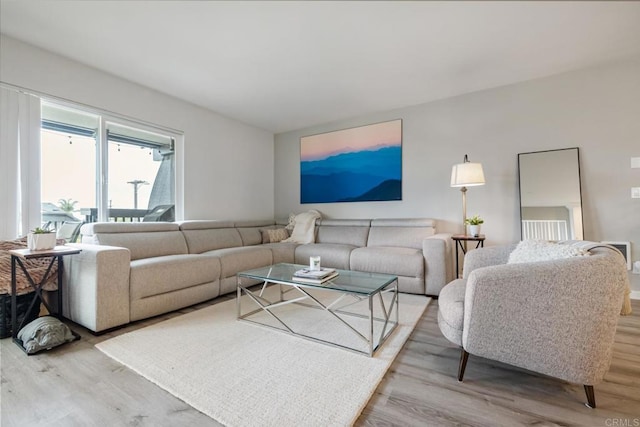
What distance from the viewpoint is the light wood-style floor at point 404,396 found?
1.10 meters

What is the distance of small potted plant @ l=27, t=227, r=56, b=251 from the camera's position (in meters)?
1.81

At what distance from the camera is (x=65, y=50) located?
2342mm

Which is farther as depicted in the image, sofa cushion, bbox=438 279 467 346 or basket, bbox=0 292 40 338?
basket, bbox=0 292 40 338

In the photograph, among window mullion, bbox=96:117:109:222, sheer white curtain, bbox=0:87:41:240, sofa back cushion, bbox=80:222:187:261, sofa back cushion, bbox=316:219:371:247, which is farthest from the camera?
sofa back cushion, bbox=316:219:371:247

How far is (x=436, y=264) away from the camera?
2.69m

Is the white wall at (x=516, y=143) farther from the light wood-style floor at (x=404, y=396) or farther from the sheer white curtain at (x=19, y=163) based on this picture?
the sheer white curtain at (x=19, y=163)

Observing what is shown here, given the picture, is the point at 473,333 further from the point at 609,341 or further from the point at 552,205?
the point at 552,205

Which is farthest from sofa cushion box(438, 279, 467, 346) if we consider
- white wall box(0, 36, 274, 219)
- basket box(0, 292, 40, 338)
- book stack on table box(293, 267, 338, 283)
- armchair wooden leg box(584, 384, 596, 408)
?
white wall box(0, 36, 274, 219)

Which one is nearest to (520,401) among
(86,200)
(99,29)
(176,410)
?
(176,410)

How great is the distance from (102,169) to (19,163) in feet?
2.00

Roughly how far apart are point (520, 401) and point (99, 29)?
3.56 metres

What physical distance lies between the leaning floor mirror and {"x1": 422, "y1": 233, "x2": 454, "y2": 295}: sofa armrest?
3.29 ft

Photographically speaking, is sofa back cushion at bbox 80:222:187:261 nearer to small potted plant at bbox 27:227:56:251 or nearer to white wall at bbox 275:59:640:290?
small potted plant at bbox 27:227:56:251

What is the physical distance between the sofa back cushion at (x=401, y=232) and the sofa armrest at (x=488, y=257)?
55.5 inches
